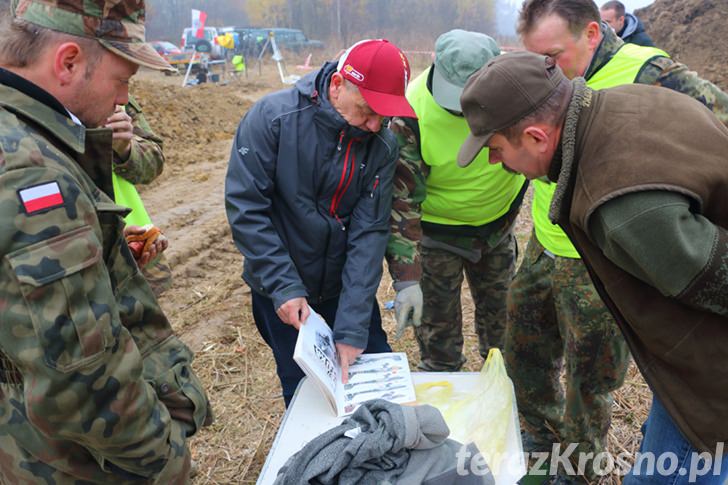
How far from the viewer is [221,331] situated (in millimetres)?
4246

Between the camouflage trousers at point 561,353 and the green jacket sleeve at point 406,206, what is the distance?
1.83ft

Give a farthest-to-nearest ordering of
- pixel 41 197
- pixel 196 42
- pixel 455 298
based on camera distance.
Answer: pixel 196 42
pixel 455 298
pixel 41 197

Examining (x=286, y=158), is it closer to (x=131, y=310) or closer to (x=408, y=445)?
(x=131, y=310)

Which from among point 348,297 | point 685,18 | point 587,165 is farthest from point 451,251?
point 685,18

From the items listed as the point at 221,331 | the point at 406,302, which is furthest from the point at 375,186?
the point at 221,331

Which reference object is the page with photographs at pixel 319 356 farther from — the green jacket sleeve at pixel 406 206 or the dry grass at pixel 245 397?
the dry grass at pixel 245 397

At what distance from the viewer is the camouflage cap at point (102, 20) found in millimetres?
1249

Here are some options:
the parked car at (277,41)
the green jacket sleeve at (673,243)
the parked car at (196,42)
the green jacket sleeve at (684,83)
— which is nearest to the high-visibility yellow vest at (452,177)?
the green jacket sleeve at (684,83)

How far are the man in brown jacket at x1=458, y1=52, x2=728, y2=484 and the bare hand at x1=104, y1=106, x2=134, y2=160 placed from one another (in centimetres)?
134

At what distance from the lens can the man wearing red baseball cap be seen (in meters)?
2.10

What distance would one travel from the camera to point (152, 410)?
1.31m

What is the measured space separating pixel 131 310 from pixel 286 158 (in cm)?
93

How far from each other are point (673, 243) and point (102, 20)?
141 cm

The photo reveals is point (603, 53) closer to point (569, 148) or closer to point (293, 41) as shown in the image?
point (569, 148)
